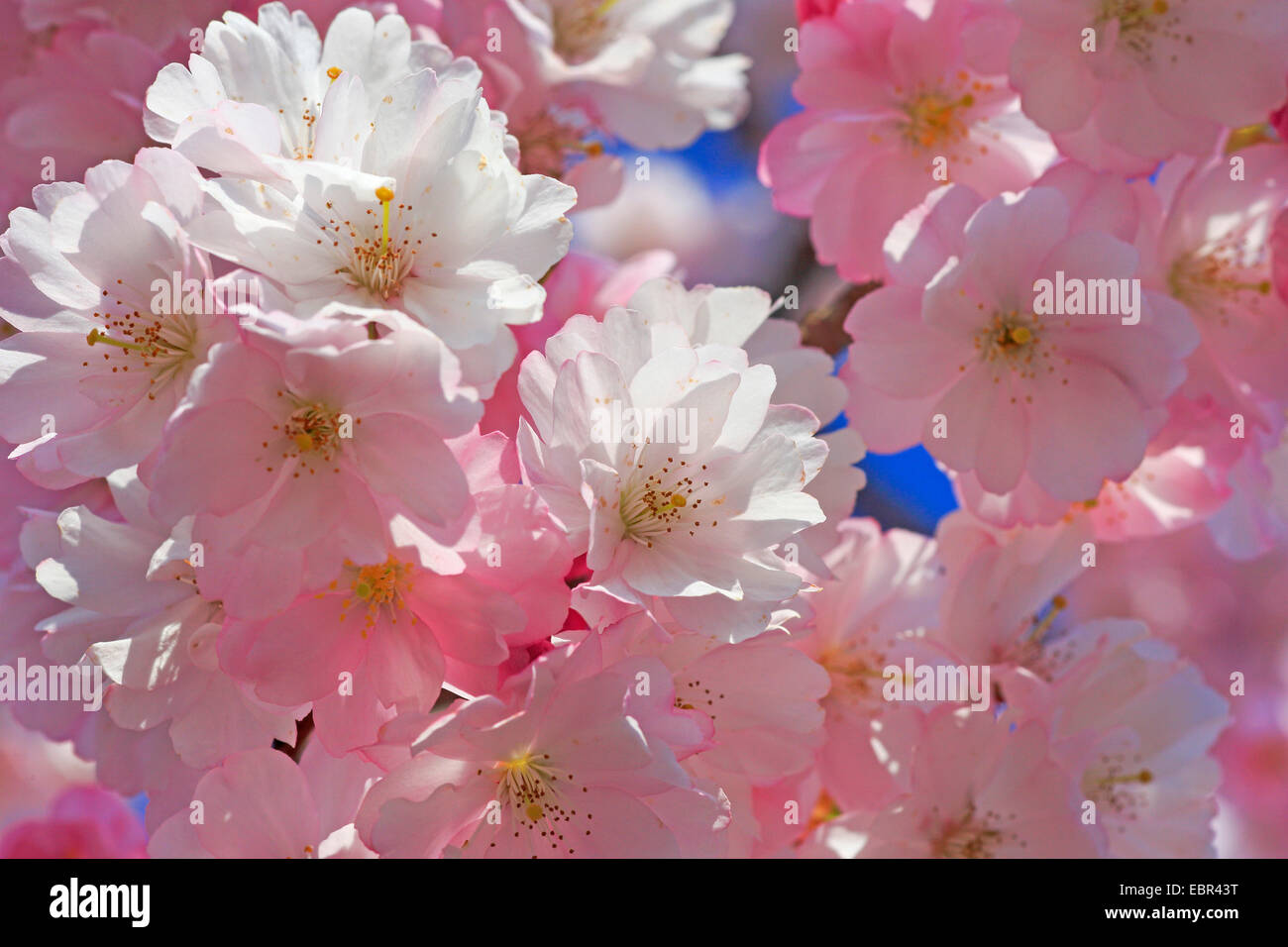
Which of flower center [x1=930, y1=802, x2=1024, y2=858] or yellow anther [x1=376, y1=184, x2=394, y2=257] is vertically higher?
yellow anther [x1=376, y1=184, x2=394, y2=257]

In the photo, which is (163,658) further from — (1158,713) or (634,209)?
(634,209)

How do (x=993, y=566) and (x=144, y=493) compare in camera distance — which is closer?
(x=144, y=493)

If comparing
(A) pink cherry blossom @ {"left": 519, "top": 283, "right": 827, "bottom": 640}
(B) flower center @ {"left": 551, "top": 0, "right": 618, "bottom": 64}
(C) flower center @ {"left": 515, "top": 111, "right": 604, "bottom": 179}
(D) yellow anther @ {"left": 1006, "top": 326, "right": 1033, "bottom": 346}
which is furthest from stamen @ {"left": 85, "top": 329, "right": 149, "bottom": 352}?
(D) yellow anther @ {"left": 1006, "top": 326, "right": 1033, "bottom": 346}

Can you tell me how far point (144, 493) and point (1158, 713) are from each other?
95 centimetres

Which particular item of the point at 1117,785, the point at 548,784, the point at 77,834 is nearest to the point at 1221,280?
the point at 1117,785

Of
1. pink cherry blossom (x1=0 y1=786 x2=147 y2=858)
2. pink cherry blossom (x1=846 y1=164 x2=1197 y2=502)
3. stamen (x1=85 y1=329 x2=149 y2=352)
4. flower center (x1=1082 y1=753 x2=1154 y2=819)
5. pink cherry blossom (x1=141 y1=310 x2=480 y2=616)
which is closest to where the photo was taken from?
pink cherry blossom (x1=141 y1=310 x2=480 y2=616)

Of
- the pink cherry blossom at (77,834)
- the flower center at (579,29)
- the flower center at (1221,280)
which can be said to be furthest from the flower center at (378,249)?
the pink cherry blossom at (77,834)

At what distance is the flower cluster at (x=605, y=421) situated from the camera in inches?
28.0

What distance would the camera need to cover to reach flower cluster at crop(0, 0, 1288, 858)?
71cm

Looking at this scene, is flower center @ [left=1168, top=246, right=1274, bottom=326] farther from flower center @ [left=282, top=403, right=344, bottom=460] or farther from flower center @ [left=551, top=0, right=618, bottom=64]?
flower center @ [left=282, top=403, right=344, bottom=460]
